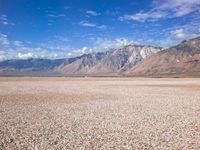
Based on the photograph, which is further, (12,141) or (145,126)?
(145,126)

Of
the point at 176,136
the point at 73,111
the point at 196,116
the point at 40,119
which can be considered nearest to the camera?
the point at 176,136

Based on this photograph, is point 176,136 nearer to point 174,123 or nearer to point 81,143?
point 174,123

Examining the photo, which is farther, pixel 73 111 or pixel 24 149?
pixel 73 111

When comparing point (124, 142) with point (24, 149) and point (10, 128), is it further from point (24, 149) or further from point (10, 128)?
point (10, 128)

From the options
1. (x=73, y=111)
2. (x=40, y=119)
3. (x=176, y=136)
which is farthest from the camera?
(x=73, y=111)

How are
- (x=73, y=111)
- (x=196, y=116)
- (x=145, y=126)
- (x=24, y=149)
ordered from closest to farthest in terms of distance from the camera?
(x=24, y=149) → (x=145, y=126) → (x=196, y=116) → (x=73, y=111)

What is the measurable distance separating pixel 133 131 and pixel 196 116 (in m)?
6.96

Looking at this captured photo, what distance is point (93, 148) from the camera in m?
11.3

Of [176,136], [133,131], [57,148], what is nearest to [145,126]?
[133,131]

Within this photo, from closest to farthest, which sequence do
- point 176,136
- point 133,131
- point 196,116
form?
1. point 176,136
2. point 133,131
3. point 196,116

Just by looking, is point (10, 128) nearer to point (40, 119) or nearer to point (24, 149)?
point (40, 119)

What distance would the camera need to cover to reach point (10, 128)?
1524cm

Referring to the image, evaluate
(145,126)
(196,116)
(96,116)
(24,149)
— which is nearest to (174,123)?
(145,126)

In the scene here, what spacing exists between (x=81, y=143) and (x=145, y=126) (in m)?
4.93
